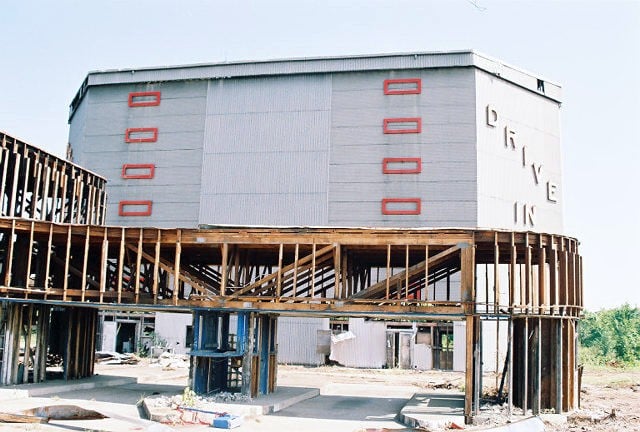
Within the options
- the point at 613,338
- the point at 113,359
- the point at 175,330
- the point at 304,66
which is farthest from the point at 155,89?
the point at 613,338

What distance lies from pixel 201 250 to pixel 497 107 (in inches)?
1302

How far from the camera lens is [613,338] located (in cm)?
8488

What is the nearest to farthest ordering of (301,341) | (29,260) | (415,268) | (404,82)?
1. (415,268)
2. (29,260)
3. (301,341)
4. (404,82)

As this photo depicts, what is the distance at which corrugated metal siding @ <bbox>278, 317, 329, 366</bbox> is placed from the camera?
51.1 metres

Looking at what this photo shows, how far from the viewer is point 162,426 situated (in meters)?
21.1

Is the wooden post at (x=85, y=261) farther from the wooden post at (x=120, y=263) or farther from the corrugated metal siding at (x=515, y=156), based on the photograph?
the corrugated metal siding at (x=515, y=156)

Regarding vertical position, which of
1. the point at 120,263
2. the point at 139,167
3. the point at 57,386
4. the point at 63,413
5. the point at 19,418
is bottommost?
the point at 63,413

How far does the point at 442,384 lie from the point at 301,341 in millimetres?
15646

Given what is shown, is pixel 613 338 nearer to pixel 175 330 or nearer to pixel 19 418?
pixel 175 330

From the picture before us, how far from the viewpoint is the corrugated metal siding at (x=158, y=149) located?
55.8 metres

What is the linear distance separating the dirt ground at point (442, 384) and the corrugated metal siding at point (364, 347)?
1.43 metres

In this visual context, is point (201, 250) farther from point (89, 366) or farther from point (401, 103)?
point (401, 103)

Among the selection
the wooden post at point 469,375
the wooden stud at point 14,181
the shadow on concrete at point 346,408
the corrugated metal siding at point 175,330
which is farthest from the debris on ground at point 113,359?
the wooden post at point 469,375

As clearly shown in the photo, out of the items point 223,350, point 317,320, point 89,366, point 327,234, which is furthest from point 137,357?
point 327,234
